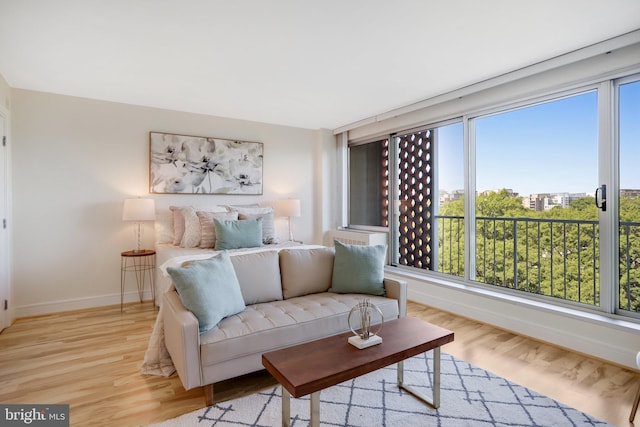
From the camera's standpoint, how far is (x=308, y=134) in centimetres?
532

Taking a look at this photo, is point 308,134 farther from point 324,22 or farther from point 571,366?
point 571,366

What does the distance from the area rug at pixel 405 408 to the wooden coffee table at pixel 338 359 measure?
0.13 m

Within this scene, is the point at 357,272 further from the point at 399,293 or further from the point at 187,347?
the point at 187,347

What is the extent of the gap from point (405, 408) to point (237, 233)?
95.4 inches

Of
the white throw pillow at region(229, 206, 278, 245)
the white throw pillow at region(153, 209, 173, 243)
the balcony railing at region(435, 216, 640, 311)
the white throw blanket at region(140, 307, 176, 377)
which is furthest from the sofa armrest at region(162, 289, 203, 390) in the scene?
the balcony railing at region(435, 216, 640, 311)

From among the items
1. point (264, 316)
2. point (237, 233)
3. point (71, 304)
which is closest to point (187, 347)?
point (264, 316)

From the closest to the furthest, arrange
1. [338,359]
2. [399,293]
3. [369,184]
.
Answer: [338,359] → [399,293] → [369,184]

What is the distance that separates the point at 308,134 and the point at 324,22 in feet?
10.3

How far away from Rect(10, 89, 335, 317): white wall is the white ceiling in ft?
0.99

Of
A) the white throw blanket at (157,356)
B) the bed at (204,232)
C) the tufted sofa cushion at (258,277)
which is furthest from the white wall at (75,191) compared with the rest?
the tufted sofa cushion at (258,277)

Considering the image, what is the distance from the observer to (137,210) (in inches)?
141

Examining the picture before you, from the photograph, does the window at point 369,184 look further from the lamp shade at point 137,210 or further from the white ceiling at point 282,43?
the lamp shade at point 137,210

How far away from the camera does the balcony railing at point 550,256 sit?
272 centimetres

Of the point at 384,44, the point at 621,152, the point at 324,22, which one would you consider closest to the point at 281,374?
the point at 324,22
